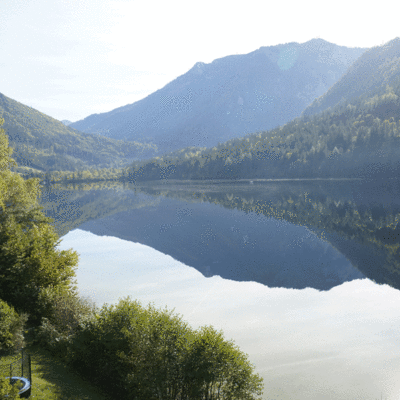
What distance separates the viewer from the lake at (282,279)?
2688 cm

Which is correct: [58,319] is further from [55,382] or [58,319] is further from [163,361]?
[163,361]

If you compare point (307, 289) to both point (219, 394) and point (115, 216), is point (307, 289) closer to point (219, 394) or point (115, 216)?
point (219, 394)

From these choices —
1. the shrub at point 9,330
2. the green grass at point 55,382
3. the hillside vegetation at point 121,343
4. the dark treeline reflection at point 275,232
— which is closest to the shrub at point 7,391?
the hillside vegetation at point 121,343

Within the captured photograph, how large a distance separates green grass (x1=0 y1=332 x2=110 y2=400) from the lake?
35.7 feet

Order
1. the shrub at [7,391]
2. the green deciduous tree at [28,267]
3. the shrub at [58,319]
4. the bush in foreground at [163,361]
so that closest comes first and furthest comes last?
the shrub at [7,391]
the bush in foreground at [163,361]
the shrub at [58,319]
the green deciduous tree at [28,267]

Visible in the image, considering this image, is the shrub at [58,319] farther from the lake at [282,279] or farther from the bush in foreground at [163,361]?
the lake at [282,279]

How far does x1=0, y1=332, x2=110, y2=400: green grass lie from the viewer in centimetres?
1900

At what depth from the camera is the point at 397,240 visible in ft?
220

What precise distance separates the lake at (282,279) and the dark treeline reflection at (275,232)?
0.29 metres

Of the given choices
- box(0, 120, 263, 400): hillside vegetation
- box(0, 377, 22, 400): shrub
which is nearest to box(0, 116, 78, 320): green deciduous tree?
box(0, 120, 263, 400): hillside vegetation

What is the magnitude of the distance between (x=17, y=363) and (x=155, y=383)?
24.5 ft

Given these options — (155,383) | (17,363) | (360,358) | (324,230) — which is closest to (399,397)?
(360,358)

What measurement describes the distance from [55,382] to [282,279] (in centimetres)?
3642

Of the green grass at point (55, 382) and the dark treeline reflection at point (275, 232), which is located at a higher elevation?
the green grass at point (55, 382)
